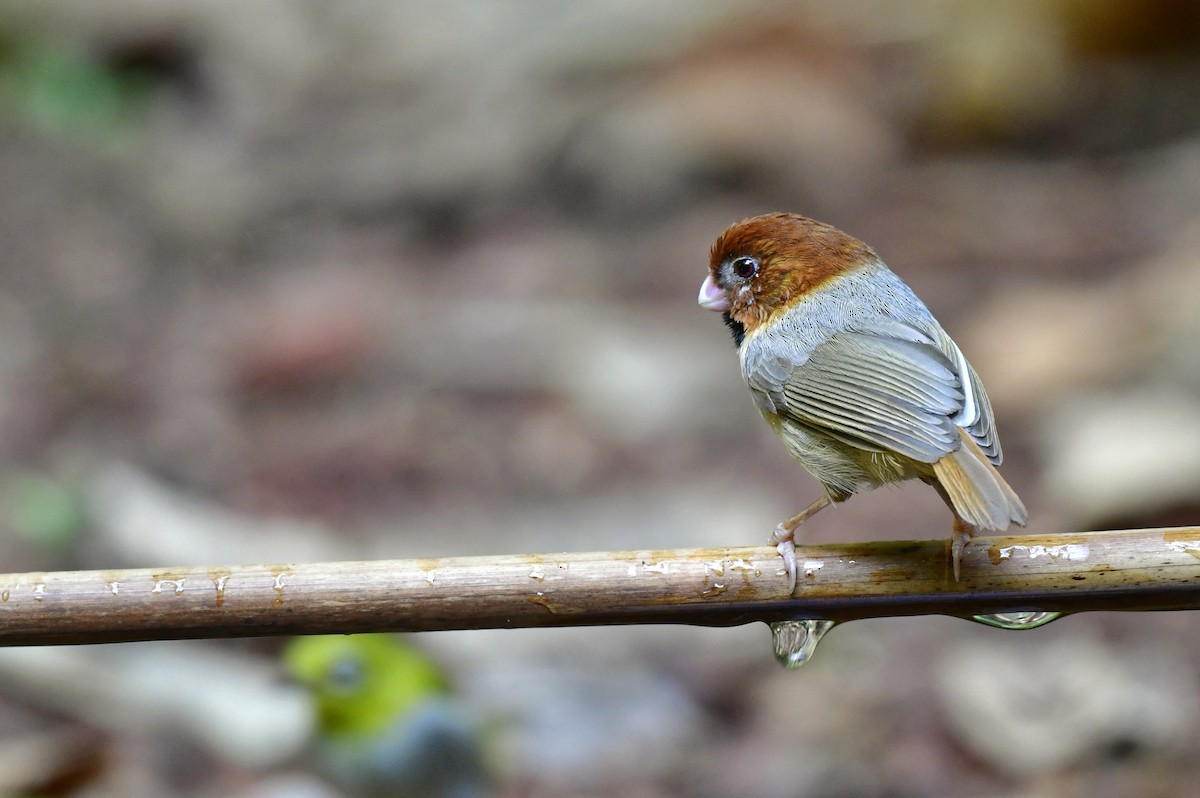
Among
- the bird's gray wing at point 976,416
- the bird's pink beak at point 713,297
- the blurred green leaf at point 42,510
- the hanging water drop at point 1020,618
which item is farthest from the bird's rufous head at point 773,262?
the blurred green leaf at point 42,510

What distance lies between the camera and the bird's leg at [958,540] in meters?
2.49

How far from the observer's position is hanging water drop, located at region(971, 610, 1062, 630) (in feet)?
8.27

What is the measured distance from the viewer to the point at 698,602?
2436 mm

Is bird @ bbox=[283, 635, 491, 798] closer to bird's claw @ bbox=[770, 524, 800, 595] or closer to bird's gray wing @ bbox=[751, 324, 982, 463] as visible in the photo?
bird's gray wing @ bbox=[751, 324, 982, 463]

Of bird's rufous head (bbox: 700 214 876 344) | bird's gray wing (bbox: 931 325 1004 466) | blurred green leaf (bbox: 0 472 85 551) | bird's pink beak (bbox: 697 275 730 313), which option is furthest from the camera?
blurred green leaf (bbox: 0 472 85 551)

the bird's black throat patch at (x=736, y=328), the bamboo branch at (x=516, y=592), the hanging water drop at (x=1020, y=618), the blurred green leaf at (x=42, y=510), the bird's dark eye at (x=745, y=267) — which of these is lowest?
the hanging water drop at (x=1020, y=618)

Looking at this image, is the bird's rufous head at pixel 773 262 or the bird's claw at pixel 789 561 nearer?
the bird's claw at pixel 789 561

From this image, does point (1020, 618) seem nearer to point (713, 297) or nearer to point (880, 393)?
point (880, 393)

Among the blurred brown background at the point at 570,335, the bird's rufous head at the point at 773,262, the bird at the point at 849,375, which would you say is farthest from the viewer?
the blurred brown background at the point at 570,335

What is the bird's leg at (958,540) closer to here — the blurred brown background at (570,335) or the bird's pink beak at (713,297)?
the bird's pink beak at (713,297)

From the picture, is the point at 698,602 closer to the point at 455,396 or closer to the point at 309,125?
the point at 455,396

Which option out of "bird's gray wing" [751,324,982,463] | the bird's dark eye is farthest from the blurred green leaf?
"bird's gray wing" [751,324,982,463]

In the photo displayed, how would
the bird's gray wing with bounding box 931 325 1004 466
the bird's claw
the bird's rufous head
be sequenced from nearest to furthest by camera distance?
the bird's claw → the bird's gray wing with bounding box 931 325 1004 466 → the bird's rufous head

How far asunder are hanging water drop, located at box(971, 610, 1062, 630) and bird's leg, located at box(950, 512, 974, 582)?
0.14m
